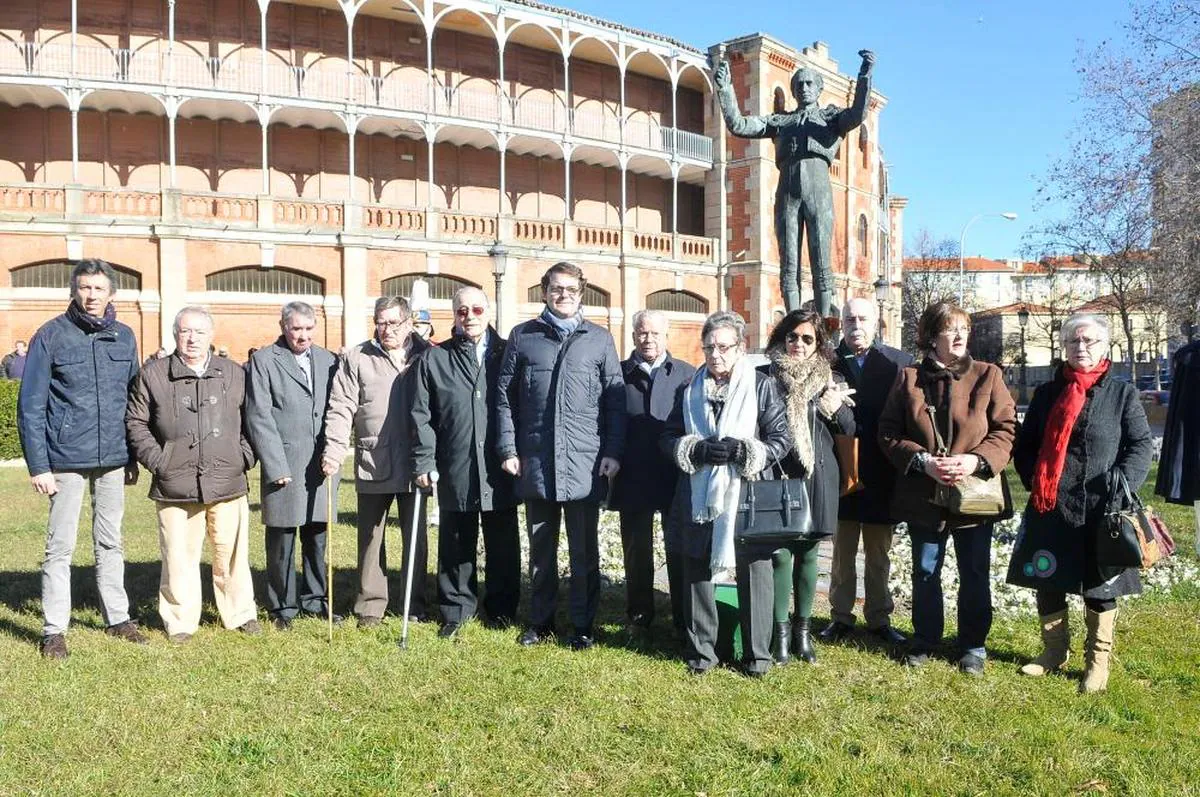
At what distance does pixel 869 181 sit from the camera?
35156mm

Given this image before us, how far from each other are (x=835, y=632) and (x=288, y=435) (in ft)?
11.5

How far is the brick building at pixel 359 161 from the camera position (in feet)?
70.6

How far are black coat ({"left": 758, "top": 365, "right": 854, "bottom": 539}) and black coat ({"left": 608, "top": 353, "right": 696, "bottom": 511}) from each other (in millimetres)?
727

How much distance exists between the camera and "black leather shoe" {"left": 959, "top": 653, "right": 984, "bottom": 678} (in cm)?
473

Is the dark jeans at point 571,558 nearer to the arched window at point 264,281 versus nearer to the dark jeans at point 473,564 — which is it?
the dark jeans at point 473,564

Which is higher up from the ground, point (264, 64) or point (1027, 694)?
point (264, 64)

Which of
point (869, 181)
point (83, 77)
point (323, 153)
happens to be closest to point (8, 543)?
point (83, 77)

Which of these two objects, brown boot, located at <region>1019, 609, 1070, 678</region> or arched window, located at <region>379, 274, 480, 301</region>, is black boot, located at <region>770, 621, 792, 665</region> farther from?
arched window, located at <region>379, 274, 480, 301</region>

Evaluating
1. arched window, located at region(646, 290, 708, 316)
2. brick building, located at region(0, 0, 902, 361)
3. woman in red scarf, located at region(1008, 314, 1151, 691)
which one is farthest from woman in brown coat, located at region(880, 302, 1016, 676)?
arched window, located at region(646, 290, 708, 316)

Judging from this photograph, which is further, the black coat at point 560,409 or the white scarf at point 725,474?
the black coat at point 560,409

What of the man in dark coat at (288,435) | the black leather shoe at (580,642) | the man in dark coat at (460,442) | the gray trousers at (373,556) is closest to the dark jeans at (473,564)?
the man in dark coat at (460,442)

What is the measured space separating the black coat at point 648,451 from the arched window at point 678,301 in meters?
23.2

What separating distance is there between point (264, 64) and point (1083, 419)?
2217 cm

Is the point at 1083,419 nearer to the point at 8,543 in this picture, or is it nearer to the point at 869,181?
the point at 8,543
